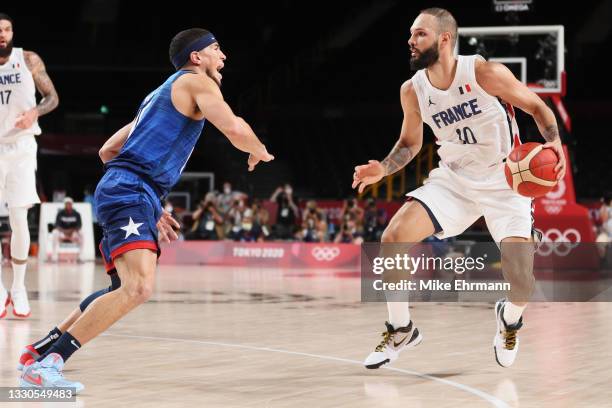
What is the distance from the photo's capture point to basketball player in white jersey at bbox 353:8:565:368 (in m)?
6.19

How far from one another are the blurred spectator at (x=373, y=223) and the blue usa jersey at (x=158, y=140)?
43.7ft

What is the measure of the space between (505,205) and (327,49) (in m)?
25.4

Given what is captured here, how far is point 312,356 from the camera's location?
22.1 feet

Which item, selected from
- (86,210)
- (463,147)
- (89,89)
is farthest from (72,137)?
(463,147)

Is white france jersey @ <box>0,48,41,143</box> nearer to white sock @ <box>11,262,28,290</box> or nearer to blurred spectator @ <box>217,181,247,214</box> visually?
white sock @ <box>11,262,28,290</box>

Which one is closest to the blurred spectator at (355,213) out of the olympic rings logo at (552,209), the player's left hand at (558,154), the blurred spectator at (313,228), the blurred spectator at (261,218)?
the blurred spectator at (313,228)

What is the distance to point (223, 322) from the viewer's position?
349 inches

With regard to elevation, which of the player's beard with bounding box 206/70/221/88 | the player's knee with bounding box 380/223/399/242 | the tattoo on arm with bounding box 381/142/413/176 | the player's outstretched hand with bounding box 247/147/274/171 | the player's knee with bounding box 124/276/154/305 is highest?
the player's beard with bounding box 206/70/221/88

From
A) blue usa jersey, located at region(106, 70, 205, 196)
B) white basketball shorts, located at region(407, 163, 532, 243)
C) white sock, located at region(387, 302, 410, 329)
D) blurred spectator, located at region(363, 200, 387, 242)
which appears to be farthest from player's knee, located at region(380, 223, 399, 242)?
blurred spectator, located at region(363, 200, 387, 242)

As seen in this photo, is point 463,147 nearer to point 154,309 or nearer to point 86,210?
point 154,309

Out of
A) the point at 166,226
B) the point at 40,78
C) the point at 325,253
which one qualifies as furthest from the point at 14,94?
the point at 325,253

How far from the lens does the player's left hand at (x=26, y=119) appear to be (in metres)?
8.38

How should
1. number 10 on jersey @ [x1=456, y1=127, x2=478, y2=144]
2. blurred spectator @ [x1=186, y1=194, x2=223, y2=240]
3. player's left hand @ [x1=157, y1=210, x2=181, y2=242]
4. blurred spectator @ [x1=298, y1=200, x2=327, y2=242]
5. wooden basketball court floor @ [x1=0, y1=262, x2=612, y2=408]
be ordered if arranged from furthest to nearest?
blurred spectator @ [x1=186, y1=194, x2=223, y2=240], blurred spectator @ [x1=298, y1=200, x2=327, y2=242], number 10 on jersey @ [x1=456, y1=127, x2=478, y2=144], player's left hand @ [x1=157, y1=210, x2=181, y2=242], wooden basketball court floor @ [x1=0, y1=262, x2=612, y2=408]

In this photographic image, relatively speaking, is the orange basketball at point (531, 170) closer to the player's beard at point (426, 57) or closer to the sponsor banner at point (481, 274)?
the player's beard at point (426, 57)
